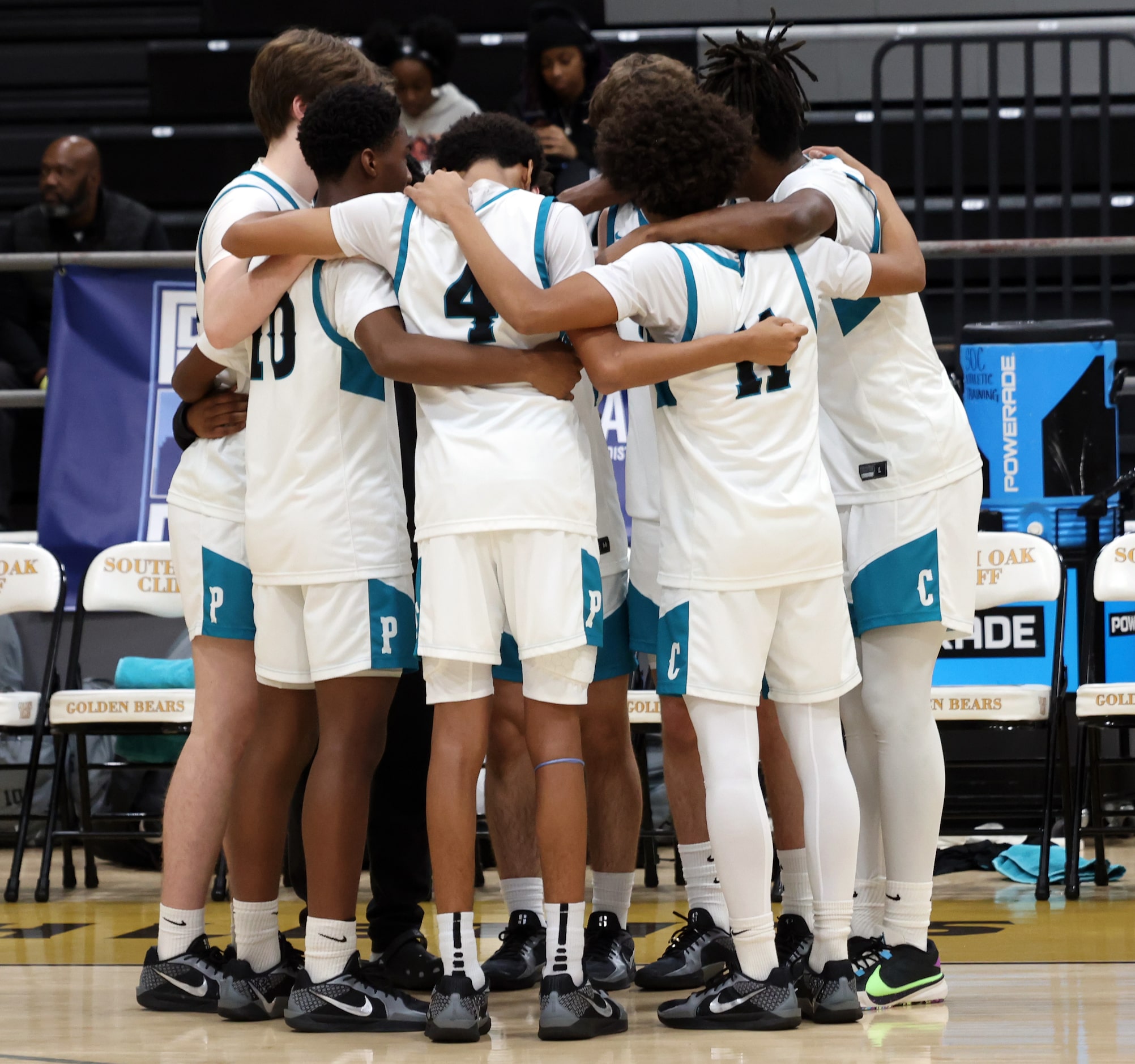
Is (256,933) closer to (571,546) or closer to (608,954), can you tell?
(608,954)

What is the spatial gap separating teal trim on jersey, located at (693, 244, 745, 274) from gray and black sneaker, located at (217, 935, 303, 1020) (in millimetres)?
1469

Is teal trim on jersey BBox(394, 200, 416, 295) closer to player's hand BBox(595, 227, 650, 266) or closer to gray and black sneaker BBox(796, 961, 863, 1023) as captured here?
player's hand BBox(595, 227, 650, 266)

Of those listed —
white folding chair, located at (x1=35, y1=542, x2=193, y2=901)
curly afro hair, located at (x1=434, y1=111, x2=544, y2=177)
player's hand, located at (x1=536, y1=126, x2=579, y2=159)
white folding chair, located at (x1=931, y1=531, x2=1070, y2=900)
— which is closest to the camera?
curly afro hair, located at (x1=434, y1=111, x2=544, y2=177)

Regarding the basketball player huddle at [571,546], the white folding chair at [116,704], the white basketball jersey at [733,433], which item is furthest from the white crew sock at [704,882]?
the white folding chair at [116,704]

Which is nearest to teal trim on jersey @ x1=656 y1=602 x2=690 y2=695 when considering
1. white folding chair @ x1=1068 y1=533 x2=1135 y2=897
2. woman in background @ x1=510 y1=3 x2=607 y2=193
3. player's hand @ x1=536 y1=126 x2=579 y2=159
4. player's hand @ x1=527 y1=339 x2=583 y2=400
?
player's hand @ x1=527 y1=339 x2=583 y2=400

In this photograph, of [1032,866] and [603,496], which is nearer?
[603,496]

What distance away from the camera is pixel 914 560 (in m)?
2.91

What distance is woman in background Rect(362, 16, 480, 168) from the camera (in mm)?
6645

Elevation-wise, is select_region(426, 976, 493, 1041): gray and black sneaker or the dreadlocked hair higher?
the dreadlocked hair

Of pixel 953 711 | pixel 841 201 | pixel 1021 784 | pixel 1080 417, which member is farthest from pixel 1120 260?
pixel 841 201

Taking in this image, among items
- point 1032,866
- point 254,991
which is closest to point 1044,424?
point 1032,866

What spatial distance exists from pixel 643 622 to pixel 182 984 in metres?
1.12

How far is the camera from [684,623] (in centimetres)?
269


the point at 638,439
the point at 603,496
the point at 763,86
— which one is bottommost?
Result: the point at 603,496
